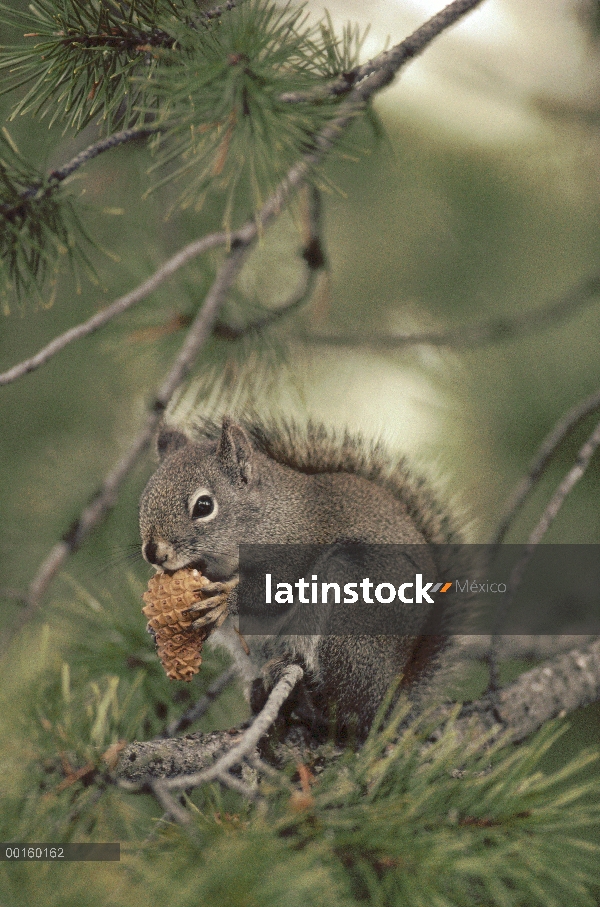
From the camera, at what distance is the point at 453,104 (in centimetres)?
152

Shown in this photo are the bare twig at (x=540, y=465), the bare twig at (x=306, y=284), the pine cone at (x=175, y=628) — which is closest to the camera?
the pine cone at (x=175, y=628)

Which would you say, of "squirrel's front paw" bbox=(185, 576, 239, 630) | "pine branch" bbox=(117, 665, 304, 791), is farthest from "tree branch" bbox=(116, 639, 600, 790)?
"squirrel's front paw" bbox=(185, 576, 239, 630)

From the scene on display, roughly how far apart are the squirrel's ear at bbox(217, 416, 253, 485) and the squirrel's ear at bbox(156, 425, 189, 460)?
60 mm

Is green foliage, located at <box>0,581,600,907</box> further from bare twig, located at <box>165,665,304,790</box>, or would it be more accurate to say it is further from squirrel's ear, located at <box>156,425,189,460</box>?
squirrel's ear, located at <box>156,425,189,460</box>

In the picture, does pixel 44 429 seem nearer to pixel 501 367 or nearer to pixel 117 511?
pixel 117 511

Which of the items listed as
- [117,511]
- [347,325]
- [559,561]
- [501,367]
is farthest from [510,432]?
[117,511]

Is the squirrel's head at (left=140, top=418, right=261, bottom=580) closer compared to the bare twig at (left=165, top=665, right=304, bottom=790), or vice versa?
the bare twig at (left=165, top=665, right=304, bottom=790)

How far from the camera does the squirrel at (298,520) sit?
71 cm

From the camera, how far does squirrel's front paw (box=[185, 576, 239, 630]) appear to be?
604 millimetres

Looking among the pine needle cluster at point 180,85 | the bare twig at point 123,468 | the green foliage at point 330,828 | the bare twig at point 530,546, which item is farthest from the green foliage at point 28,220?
the bare twig at point 530,546

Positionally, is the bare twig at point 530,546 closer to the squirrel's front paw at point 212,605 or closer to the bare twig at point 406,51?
the squirrel's front paw at point 212,605

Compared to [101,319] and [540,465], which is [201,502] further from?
[540,465]

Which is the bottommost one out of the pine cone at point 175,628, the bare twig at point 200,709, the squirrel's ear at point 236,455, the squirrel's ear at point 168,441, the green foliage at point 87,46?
the bare twig at point 200,709

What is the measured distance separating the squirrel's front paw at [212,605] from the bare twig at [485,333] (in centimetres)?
49
